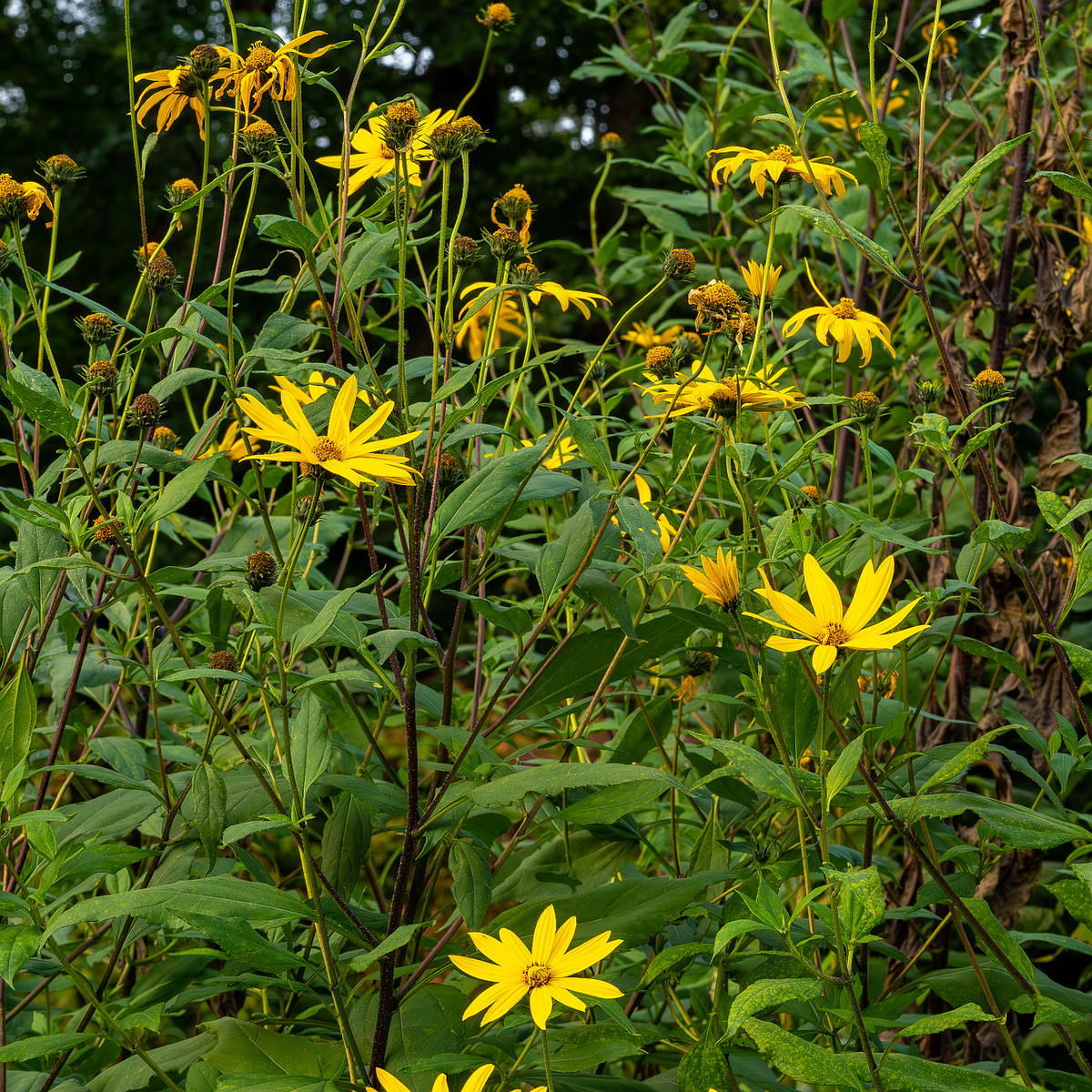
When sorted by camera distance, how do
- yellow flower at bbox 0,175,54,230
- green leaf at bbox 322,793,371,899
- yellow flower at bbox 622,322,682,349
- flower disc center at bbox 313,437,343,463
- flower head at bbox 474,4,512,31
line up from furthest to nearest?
yellow flower at bbox 622,322,682,349 < flower head at bbox 474,4,512,31 < yellow flower at bbox 0,175,54,230 < green leaf at bbox 322,793,371,899 < flower disc center at bbox 313,437,343,463

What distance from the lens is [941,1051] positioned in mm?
1130

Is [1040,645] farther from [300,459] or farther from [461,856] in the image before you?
[300,459]

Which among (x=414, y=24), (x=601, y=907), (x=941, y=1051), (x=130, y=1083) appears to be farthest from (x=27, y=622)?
(x=414, y=24)

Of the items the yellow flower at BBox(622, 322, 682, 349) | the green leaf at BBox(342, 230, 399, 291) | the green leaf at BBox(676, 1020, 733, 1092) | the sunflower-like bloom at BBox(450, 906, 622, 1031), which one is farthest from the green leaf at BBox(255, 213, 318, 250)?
the yellow flower at BBox(622, 322, 682, 349)

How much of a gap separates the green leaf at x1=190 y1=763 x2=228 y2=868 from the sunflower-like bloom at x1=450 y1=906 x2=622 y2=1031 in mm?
219

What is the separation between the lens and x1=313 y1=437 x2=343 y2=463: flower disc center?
66 cm

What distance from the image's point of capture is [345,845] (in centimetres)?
78

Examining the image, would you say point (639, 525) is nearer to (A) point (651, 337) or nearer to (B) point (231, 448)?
(B) point (231, 448)

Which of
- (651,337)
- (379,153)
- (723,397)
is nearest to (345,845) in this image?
(723,397)

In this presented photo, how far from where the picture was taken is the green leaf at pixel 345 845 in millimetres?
779

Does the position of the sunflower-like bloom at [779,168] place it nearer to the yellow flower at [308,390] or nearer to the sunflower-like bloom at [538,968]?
the yellow flower at [308,390]

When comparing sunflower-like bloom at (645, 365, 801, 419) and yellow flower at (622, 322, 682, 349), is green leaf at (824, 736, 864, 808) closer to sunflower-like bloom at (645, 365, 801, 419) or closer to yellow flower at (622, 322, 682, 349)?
sunflower-like bloom at (645, 365, 801, 419)

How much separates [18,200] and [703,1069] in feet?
2.89

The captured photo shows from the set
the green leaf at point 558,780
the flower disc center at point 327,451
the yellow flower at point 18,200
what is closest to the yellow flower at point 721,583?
the green leaf at point 558,780
